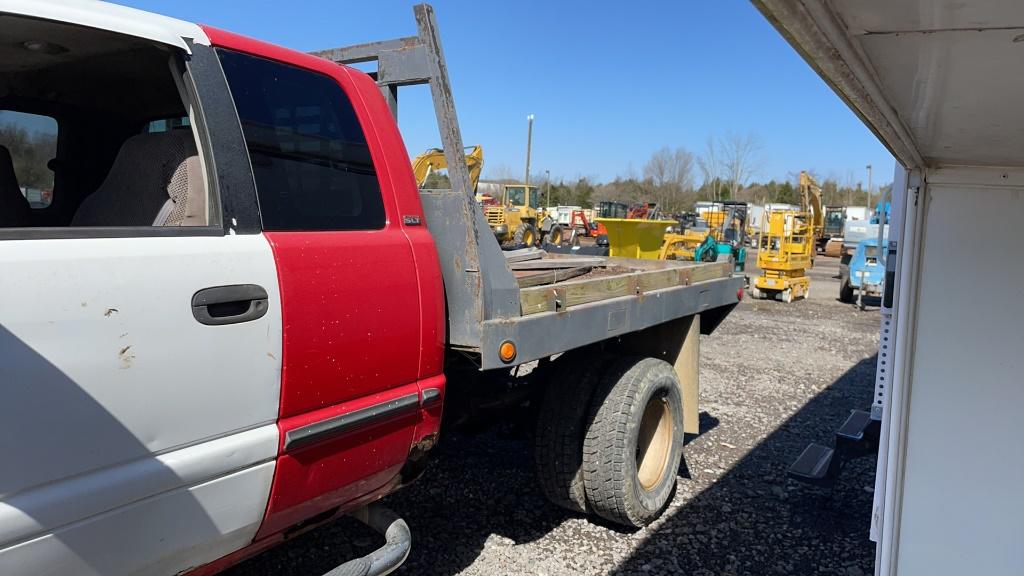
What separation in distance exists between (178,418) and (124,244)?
46cm

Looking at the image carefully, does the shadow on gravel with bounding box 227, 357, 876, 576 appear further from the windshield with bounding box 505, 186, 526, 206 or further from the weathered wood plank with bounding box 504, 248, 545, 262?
the windshield with bounding box 505, 186, 526, 206

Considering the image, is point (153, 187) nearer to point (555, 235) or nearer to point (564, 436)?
point (564, 436)

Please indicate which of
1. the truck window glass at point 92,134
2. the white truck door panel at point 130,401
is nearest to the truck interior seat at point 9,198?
the truck window glass at point 92,134

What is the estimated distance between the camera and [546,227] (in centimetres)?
2578

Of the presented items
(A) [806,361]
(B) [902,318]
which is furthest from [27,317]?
(A) [806,361]

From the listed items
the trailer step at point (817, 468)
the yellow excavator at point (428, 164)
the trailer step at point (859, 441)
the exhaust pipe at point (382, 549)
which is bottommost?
the trailer step at point (817, 468)

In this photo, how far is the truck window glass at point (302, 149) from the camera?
211cm

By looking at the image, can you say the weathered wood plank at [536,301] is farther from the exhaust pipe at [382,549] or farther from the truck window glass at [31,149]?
the truck window glass at [31,149]

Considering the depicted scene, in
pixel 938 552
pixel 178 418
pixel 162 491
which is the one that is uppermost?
pixel 178 418

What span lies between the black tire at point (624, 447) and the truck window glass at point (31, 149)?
2.60 meters

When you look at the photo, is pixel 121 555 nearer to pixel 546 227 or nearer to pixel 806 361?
pixel 806 361

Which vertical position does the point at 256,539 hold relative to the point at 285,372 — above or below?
below

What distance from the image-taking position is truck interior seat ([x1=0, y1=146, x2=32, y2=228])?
2.43 meters

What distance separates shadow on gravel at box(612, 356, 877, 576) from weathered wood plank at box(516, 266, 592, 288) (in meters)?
1.46
